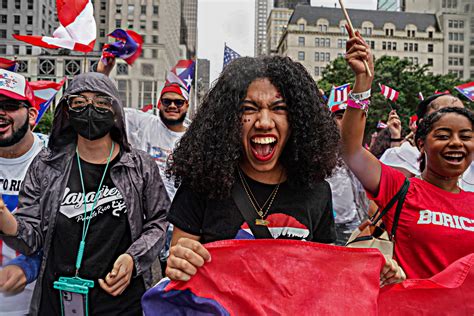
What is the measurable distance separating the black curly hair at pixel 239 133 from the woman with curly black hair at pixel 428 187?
27 cm

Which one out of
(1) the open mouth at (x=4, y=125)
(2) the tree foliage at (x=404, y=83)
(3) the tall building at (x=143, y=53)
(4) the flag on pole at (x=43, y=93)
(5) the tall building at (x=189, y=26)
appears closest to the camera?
(1) the open mouth at (x=4, y=125)

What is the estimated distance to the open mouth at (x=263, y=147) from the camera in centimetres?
193

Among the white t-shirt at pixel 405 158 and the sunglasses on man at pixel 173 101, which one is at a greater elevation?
the sunglasses on man at pixel 173 101

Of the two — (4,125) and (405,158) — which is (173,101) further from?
(405,158)

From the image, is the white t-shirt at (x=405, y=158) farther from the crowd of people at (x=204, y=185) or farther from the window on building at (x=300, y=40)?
the window on building at (x=300, y=40)

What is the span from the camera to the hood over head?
262 centimetres

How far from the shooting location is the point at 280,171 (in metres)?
2.11

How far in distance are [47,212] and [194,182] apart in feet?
3.12

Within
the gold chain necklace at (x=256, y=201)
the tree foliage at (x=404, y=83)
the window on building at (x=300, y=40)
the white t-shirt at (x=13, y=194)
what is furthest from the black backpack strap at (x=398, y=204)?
the window on building at (x=300, y=40)

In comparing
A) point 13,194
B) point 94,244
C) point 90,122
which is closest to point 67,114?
point 90,122

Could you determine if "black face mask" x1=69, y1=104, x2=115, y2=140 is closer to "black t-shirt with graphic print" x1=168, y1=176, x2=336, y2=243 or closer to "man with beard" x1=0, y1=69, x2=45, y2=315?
"man with beard" x1=0, y1=69, x2=45, y2=315

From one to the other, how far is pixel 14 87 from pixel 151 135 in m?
2.08

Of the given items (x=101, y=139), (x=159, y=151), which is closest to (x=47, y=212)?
(x=101, y=139)

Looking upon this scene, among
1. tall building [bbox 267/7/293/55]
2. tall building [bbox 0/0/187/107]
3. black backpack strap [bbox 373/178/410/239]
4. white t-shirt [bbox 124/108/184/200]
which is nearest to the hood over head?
black backpack strap [bbox 373/178/410/239]
